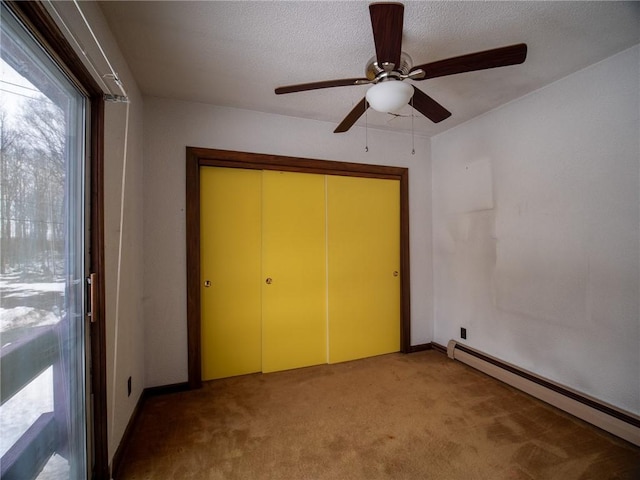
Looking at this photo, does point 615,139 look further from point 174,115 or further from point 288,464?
point 174,115

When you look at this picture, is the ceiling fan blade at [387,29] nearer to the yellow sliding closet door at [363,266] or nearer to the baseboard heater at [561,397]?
the yellow sliding closet door at [363,266]

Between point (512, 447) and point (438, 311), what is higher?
point (438, 311)

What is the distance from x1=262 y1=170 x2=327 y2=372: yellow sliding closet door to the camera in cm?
277

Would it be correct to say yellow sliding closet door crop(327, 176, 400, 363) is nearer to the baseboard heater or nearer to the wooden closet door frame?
Answer: the wooden closet door frame

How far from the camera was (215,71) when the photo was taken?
2.04m

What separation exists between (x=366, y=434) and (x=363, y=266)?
1.60m

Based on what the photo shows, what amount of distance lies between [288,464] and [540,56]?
301 cm

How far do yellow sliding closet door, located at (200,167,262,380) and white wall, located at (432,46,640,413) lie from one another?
2132 millimetres

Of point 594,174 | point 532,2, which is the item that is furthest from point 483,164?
point 532,2

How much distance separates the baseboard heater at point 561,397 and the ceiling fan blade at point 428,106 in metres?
2.20

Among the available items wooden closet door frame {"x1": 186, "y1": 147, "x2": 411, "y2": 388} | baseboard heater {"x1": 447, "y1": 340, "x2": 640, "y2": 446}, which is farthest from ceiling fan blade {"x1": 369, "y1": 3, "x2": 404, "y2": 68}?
baseboard heater {"x1": 447, "y1": 340, "x2": 640, "y2": 446}

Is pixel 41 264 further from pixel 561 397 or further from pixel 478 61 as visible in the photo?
pixel 561 397

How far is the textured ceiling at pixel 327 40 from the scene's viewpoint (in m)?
1.50

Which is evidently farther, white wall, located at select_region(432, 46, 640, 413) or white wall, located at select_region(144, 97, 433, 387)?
white wall, located at select_region(144, 97, 433, 387)
